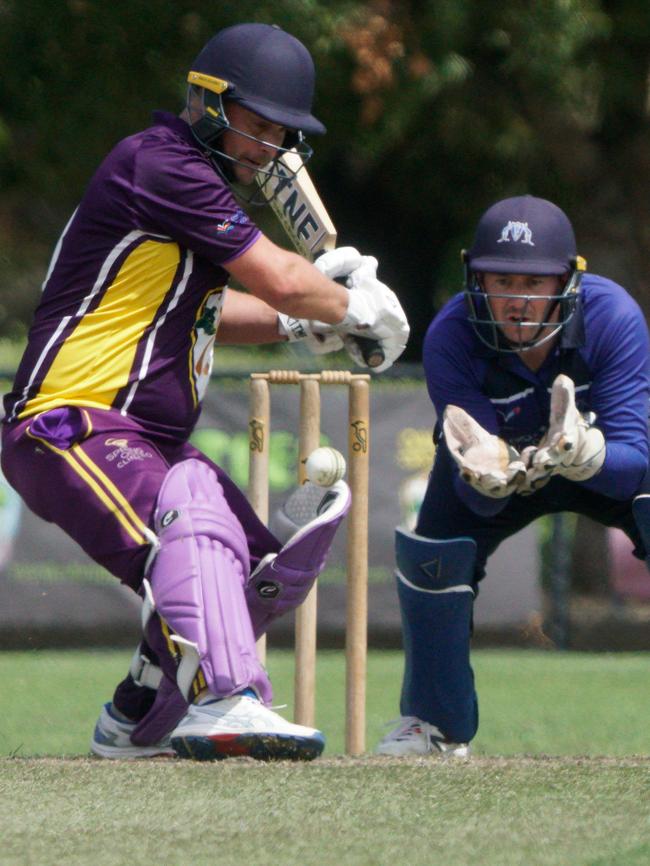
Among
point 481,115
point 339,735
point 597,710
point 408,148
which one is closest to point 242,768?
point 339,735

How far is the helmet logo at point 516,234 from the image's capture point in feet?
13.7

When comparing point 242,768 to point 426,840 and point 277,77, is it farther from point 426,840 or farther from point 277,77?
point 277,77

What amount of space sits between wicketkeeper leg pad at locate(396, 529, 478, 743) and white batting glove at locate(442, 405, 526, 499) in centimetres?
30

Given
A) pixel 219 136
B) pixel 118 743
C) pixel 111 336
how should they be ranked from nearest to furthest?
pixel 111 336, pixel 219 136, pixel 118 743

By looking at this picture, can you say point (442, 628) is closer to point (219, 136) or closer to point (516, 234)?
point (516, 234)

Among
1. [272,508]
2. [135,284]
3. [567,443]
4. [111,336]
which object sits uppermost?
[135,284]

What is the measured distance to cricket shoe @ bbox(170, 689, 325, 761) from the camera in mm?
3402

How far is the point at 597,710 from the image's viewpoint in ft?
20.4

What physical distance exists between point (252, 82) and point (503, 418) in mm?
1170

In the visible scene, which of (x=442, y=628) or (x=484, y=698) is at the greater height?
(x=442, y=628)

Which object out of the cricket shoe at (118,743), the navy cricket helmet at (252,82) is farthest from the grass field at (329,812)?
the navy cricket helmet at (252,82)

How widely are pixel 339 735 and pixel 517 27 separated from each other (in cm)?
489

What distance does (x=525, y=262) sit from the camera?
417 centimetres

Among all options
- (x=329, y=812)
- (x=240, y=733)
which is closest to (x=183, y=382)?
(x=240, y=733)
